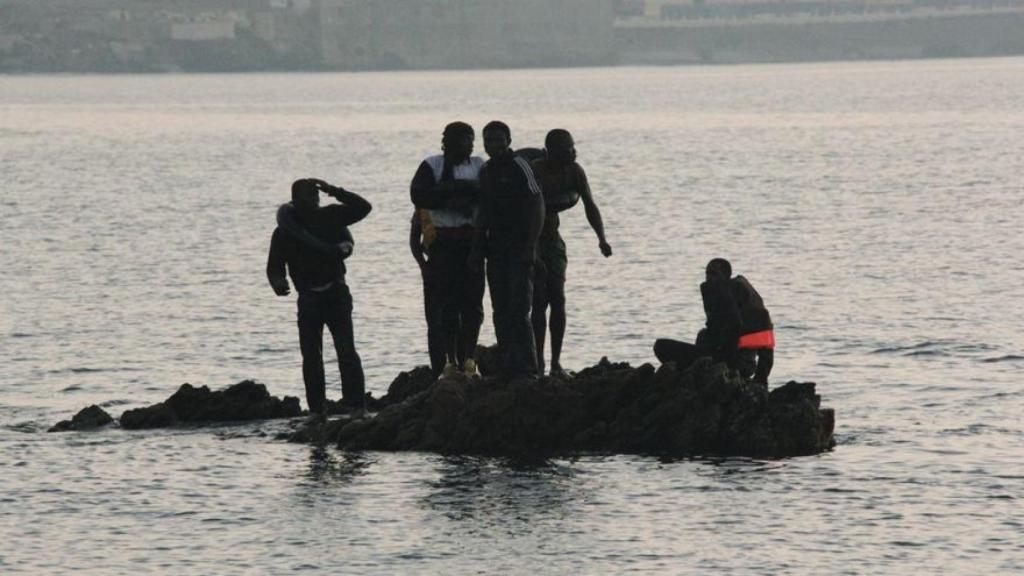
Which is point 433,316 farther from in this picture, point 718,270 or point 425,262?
point 718,270

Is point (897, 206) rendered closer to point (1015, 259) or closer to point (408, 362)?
point (1015, 259)

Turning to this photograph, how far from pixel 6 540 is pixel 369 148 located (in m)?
80.2

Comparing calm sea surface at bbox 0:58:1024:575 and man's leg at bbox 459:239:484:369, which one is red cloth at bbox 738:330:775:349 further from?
man's leg at bbox 459:239:484:369

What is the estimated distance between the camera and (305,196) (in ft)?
53.7

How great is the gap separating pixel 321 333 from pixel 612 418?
236 cm

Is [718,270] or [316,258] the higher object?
[316,258]

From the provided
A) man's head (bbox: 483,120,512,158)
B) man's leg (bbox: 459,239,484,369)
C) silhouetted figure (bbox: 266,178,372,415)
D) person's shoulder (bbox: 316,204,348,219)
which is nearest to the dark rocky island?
man's leg (bbox: 459,239,484,369)

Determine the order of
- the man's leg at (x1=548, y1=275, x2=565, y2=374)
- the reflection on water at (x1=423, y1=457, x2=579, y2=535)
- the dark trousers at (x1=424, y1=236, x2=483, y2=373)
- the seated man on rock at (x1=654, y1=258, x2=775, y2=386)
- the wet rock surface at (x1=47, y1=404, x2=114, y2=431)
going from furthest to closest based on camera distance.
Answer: the wet rock surface at (x1=47, y1=404, x2=114, y2=431), the man's leg at (x1=548, y1=275, x2=565, y2=374), the seated man on rock at (x1=654, y1=258, x2=775, y2=386), the dark trousers at (x1=424, y1=236, x2=483, y2=373), the reflection on water at (x1=423, y1=457, x2=579, y2=535)

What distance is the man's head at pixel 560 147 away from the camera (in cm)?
1655

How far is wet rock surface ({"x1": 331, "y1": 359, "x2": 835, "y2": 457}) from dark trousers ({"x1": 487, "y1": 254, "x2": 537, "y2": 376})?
193mm

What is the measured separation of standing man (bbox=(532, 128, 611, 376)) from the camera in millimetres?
16766

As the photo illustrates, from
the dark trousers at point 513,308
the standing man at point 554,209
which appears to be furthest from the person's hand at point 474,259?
the standing man at point 554,209

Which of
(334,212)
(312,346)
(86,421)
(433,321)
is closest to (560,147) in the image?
(433,321)

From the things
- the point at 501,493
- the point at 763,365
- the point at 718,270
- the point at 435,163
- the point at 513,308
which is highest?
the point at 435,163
